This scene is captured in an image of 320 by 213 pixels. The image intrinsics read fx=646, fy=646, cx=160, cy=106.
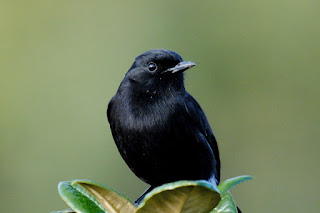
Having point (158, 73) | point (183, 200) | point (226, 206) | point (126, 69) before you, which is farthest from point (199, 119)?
point (126, 69)

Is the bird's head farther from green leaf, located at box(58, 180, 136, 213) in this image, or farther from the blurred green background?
the blurred green background

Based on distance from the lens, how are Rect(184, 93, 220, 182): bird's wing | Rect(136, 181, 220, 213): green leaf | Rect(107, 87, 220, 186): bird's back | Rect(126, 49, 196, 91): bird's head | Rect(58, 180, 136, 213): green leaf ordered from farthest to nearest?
Rect(184, 93, 220, 182): bird's wing → Rect(126, 49, 196, 91): bird's head → Rect(107, 87, 220, 186): bird's back → Rect(58, 180, 136, 213): green leaf → Rect(136, 181, 220, 213): green leaf

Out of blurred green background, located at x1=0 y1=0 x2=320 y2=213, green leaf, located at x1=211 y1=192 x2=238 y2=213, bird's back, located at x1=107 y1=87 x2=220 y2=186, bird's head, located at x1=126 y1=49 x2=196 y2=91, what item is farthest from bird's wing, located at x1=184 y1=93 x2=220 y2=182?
blurred green background, located at x1=0 y1=0 x2=320 y2=213

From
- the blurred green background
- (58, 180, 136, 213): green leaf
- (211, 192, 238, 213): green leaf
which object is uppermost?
(58, 180, 136, 213): green leaf

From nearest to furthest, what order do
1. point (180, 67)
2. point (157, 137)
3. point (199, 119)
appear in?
point (157, 137) < point (180, 67) < point (199, 119)

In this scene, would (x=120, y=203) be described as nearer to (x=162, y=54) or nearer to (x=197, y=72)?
(x=162, y=54)

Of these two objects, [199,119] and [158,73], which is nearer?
[158,73]

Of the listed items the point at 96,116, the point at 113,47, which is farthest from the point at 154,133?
the point at 113,47

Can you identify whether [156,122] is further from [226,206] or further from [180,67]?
[226,206]
